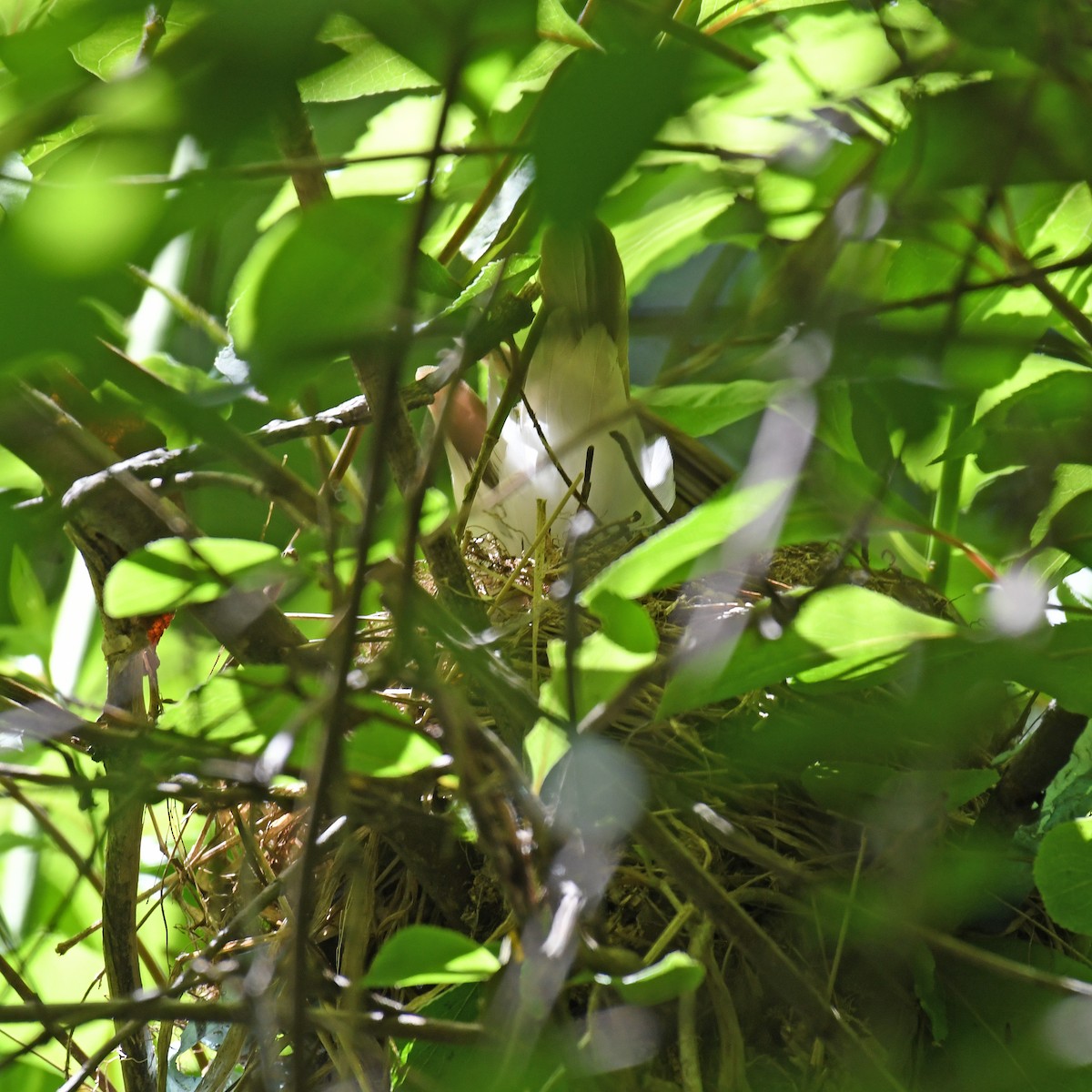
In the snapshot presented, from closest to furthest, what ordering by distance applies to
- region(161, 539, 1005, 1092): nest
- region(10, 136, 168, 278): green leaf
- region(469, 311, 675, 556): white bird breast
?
1. region(10, 136, 168, 278): green leaf
2. region(161, 539, 1005, 1092): nest
3. region(469, 311, 675, 556): white bird breast

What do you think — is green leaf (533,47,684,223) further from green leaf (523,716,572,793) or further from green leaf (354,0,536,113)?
green leaf (523,716,572,793)

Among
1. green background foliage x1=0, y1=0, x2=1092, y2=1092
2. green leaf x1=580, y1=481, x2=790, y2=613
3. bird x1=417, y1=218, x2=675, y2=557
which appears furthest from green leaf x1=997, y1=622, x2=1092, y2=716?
bird x1=417, y1=218, x2=675, y2=557

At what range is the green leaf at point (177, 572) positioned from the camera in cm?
42

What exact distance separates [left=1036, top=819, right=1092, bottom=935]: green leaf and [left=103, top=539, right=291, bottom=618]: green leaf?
0.37 meters

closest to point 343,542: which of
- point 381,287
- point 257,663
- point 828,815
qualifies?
point 257,663

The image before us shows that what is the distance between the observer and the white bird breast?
29.0 inches

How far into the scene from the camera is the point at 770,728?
1.35 ft

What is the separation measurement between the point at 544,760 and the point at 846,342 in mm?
219

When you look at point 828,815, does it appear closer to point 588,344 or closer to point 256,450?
point 588,344

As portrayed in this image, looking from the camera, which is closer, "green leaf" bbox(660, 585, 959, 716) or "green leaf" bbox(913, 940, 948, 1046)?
"green leaf" bbox(660, 585, 959, 716)

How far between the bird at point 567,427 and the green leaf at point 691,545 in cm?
21

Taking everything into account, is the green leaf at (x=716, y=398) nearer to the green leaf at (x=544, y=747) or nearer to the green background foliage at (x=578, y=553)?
the green background foliage at (x=578, y=553)

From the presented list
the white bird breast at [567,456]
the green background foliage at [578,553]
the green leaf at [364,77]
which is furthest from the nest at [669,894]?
the green leaf at [364,77]

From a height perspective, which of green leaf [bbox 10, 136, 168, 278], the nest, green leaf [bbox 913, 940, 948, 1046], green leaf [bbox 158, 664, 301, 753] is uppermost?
green leaf [bbox 10, 136, 168, 278]
